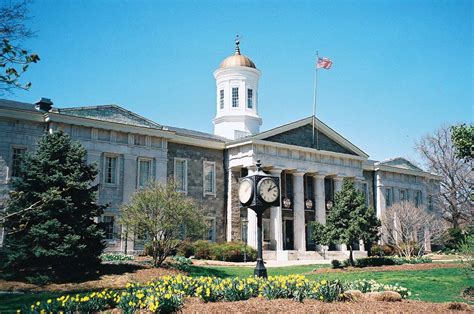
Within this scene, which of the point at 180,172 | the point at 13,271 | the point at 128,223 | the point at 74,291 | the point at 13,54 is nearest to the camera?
the point at 13,54

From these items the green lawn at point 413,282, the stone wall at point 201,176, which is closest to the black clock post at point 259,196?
the green lawn at point 413,282

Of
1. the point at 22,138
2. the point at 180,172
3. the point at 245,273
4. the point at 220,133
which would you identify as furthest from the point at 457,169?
the point at 22,138

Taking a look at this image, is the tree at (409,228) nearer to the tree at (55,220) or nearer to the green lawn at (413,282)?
the green lawn at (413,282)

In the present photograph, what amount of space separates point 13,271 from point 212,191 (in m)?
18.4

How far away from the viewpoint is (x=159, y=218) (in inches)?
872

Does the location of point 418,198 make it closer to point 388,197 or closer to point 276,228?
point 388,197

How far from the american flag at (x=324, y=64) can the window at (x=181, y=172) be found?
485 inches

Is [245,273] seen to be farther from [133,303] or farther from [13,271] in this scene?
[133,303]

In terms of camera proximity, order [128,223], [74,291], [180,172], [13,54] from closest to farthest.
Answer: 1. [13,54]
2. [74,291]
3. [128,223]
4. [180,172]

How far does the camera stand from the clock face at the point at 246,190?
12703mm

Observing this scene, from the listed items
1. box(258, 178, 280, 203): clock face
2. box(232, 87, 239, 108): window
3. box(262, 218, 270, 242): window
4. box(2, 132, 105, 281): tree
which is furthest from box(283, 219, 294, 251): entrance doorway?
box(258, 178, 280, 203): clock face

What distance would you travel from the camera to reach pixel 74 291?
16469 millimetres

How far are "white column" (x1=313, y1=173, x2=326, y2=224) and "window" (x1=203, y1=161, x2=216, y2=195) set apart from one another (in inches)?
341

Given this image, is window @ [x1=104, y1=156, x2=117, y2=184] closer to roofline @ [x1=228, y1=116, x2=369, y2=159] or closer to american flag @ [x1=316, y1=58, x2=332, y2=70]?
roofline @ [x1=228, y1=116, x2=369, y2=159]
